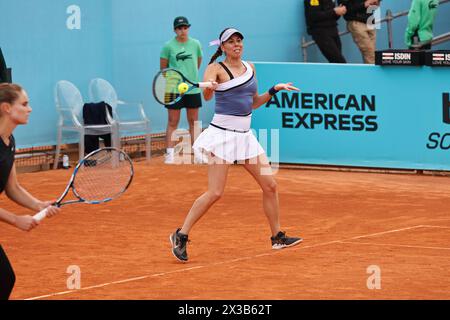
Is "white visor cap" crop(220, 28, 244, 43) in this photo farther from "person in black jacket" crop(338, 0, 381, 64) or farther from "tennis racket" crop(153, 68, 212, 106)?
"person in black jacket" crop(338, 0, 381, 64)

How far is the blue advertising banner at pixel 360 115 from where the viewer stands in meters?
15.2

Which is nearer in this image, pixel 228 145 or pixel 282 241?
pixel 228 145

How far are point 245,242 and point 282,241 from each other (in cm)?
76

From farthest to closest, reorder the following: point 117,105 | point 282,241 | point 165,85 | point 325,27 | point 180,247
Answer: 1. point 325,27
2. point 117,105
3. point 165,85
4. point 282,241
5. point 180,247

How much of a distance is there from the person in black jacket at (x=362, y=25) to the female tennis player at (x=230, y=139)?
33.3 feet

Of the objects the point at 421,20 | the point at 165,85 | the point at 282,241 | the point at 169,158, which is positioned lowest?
the point at 169,158

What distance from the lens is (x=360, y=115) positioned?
15656mm

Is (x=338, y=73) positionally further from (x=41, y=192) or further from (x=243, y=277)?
(x=243, y=277)

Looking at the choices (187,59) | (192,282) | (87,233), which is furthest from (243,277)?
(187,59)

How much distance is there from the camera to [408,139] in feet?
50.5

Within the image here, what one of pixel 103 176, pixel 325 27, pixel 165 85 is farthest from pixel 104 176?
pixel 325 27

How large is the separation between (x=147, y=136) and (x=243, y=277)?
830 centimetres

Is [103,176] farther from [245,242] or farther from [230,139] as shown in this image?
[245,242]

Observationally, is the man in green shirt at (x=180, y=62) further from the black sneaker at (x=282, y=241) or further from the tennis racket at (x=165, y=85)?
the black sneaker at (x=282, y=241)
